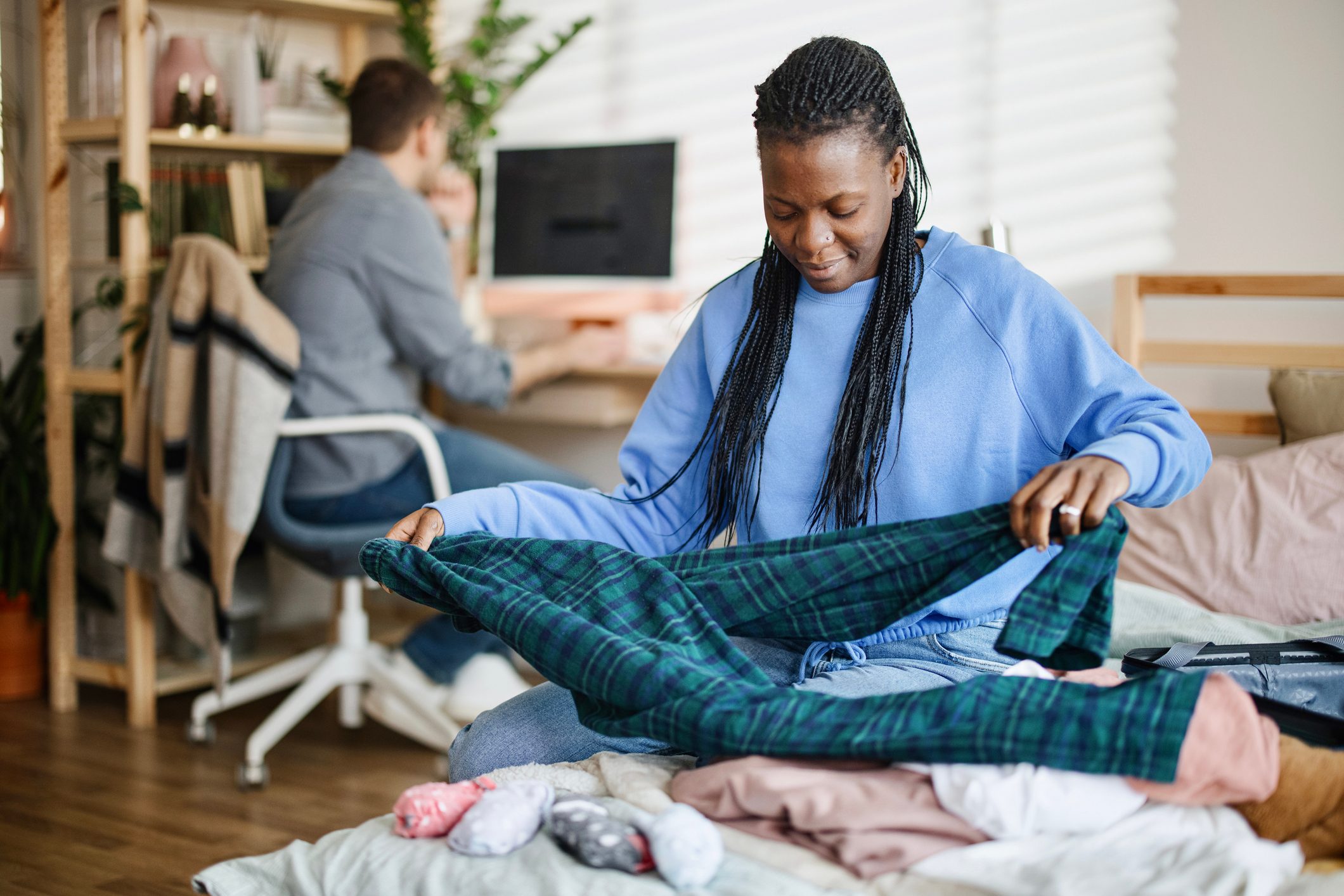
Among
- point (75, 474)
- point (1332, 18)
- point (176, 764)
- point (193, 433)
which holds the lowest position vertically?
point (176, 764)

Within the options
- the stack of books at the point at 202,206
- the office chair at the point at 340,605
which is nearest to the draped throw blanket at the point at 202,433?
the office chair at the point at 340,605

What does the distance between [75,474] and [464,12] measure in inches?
66.3

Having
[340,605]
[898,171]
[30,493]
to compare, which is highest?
[898,171]

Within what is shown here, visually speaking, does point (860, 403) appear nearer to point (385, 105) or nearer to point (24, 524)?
point (385, 105)

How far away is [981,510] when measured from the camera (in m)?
1.03

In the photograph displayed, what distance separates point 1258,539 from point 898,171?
972 millimetres

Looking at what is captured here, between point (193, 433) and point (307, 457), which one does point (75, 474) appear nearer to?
point (193, 433)

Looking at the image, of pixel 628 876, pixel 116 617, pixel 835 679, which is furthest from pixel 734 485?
pixel 116 617

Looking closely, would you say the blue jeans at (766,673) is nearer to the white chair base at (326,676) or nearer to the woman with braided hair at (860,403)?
the woman with braided hair at (860,403)

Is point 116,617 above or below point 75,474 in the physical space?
below

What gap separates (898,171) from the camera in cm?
127

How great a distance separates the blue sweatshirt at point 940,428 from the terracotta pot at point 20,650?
6.96ft

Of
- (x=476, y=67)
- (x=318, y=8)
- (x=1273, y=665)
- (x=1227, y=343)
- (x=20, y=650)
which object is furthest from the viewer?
(x=476, y=67)

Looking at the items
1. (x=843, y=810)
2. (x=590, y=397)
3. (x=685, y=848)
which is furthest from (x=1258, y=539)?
(x=590, y=397)
